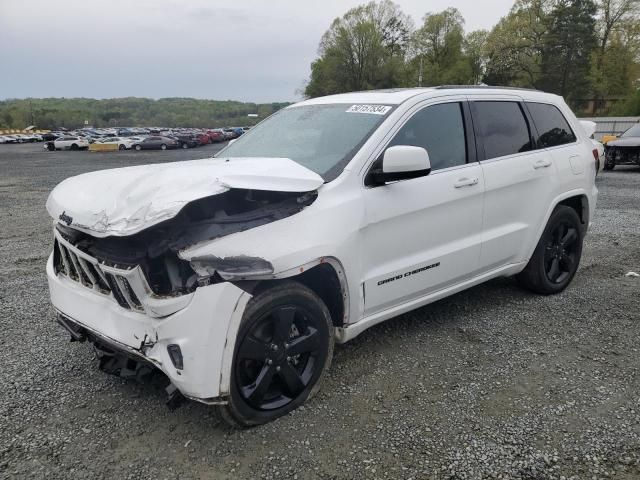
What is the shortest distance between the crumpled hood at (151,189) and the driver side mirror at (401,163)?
429mm

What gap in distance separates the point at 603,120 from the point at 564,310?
3473 centimetres

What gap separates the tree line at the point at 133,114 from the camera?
9488 centimetres

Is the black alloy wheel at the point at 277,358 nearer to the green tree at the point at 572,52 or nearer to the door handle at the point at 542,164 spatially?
the door handle at the point at 542,164

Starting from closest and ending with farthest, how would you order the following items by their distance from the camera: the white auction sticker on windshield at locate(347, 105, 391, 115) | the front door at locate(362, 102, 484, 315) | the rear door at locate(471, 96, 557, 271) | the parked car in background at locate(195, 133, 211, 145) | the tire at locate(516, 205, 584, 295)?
the front door at locate(362, 102, 484, 315) → the white auction sticker on windshield at locate(347, 105, 391, 115) → the rear door at locate(471, 96, 557, 271) → the tire at locate(516, 205, 584, 295) → the parked car in background at locate(195, 133, 211, 145)

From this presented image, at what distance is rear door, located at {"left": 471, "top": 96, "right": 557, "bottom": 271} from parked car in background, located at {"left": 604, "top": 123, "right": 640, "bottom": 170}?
1275 cm

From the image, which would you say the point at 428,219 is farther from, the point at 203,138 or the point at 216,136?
the point at 216,136

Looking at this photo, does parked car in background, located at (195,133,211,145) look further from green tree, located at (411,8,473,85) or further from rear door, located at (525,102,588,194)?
rear door, located at (525,102,588,194)

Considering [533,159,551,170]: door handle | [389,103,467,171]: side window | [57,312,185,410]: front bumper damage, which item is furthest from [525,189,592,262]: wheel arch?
[57,312,185,410]: front bumper damage

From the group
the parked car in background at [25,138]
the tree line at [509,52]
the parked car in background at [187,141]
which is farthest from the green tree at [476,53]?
the parked car in background at [25,138]

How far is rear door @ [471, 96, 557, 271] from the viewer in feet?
12.5

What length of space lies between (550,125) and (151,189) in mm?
3546

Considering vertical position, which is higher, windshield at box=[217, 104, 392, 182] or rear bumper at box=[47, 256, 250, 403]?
windshield at box=[217, 104, 392, 182]

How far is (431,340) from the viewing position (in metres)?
3.74

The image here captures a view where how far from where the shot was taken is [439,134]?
356 cm
